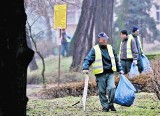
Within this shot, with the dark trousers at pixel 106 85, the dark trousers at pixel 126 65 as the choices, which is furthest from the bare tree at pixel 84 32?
the dark trousers at pixel 106 85

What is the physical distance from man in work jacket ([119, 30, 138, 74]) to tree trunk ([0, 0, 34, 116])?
33.2ft

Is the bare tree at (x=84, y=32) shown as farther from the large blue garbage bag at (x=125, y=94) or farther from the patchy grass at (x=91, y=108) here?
the large blue garbage bag at (x=125, y=94)

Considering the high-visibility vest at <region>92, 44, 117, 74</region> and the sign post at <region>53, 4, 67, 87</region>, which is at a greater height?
the sign post at <region>53, 4, 67, 87</region>

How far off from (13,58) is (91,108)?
691cm

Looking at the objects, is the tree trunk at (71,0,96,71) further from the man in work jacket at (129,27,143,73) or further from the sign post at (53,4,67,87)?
the man in work jacket at (129,27,143,73)

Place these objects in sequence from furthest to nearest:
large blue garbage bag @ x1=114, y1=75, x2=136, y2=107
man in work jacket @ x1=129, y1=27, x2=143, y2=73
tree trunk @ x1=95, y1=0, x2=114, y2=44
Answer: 1. tree trunk @ x1=95, y1=0, x2=114, y2=44
2. man in work jacket @ x1=129, y1=27, x2=143, y2=73
3. large blue garbage bag @ x1=114, y1=75, x2=136, y2=107

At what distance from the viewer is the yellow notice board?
15672 mm

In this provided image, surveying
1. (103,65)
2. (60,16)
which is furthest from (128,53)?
(103,65)

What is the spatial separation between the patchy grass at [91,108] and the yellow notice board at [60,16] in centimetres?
298

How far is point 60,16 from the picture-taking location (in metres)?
15.8

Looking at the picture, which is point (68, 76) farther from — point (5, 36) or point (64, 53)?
point (5, 36)

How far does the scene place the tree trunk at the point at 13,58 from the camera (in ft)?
15.2

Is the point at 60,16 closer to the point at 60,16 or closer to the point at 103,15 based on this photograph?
the point at 60,16

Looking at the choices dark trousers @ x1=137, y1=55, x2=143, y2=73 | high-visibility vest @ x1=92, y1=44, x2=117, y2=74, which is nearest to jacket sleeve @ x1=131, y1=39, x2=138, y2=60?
dark trousers @ x1=137, y1=55, x2=143, y2=73
